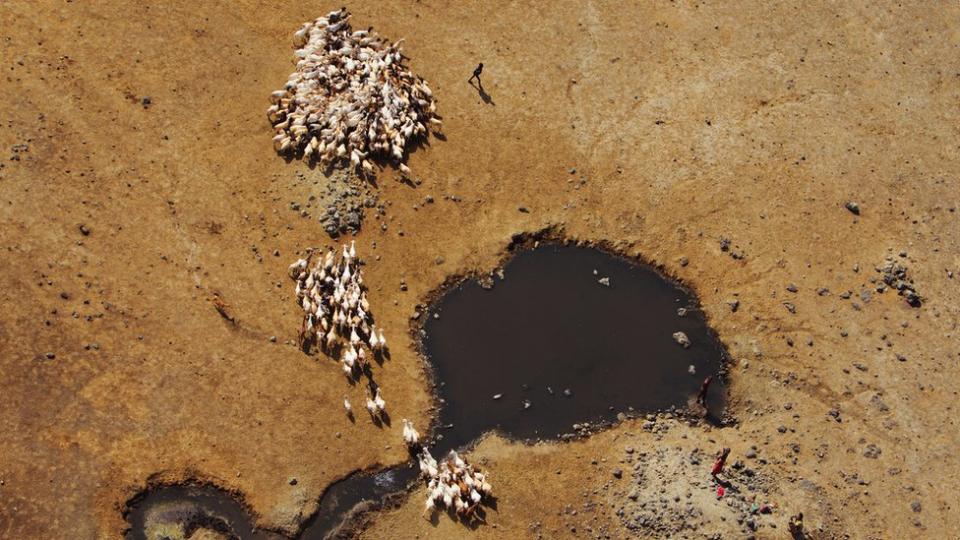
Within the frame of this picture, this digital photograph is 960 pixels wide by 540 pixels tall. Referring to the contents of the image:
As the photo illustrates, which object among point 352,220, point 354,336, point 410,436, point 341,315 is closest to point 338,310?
point 341,315

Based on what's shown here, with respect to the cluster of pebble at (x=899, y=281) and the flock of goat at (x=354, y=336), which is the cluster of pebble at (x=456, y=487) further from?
the cluster of pebble at (x=899, y=281)

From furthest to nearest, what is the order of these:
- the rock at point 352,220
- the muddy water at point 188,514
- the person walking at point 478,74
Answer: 1. the person walking at point 478,74
2. the rock at point 352,220
3. the muddy water at point 188,514

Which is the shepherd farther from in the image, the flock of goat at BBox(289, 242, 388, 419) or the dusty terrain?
the flock of goat at BBox(289, 242, 388, 419)

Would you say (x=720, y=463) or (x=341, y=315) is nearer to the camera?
(x=720, y=463)

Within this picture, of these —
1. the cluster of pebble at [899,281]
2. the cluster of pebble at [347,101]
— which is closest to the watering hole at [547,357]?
the cluster of pebble at [347,101]

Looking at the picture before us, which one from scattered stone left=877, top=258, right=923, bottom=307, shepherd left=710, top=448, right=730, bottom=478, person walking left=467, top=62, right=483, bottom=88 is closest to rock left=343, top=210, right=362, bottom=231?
person walking left=467, top=62, right=483, bottom=88

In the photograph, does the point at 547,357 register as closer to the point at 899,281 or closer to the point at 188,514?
the point at 188,514
